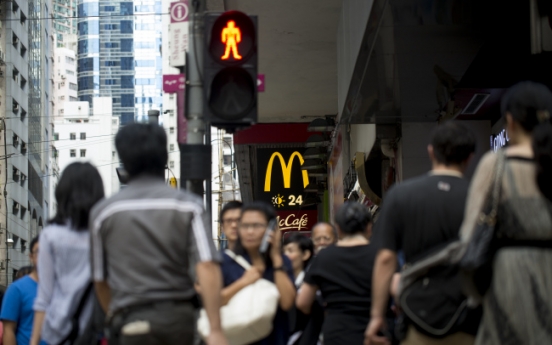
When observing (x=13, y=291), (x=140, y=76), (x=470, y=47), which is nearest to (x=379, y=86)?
(x=470, y=47)

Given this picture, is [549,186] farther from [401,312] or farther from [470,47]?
[470,47]

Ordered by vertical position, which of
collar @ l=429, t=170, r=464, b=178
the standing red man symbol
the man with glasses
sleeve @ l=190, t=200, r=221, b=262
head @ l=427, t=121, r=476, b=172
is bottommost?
the man with glasses

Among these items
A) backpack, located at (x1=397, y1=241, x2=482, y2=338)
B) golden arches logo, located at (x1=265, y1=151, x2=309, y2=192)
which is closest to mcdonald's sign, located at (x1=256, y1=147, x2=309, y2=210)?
golden arches logo, located at (x1=265, y1=151, x2=309, y2=192)

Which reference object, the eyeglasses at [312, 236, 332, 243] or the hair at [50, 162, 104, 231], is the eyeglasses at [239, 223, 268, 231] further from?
the eyeglasses at [312, 236, 332, 243]

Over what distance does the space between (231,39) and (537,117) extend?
3.44m

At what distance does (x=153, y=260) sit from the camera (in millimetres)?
4797

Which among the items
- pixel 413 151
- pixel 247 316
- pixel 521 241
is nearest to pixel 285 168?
pixel 413 151

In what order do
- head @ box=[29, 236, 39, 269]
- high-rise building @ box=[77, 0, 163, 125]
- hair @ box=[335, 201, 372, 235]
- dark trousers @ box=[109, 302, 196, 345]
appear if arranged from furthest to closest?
1. high-rise building @ box=[77, 0, 163, 125]
2. head @ box=[29, 236, 39, 269]
3. hair @ box=[335, 201, 372, 235]
4. dark trousers @ box=[109, 302, 196, 345]

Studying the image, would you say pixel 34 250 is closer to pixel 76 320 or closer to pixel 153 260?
pixel 76 320

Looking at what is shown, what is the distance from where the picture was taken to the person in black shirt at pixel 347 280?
6.59m

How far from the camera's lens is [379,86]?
1234 cm

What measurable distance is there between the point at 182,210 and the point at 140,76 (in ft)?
589

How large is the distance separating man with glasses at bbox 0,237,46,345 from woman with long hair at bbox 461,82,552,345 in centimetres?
445

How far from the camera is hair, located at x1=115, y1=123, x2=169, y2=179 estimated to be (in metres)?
5.04
